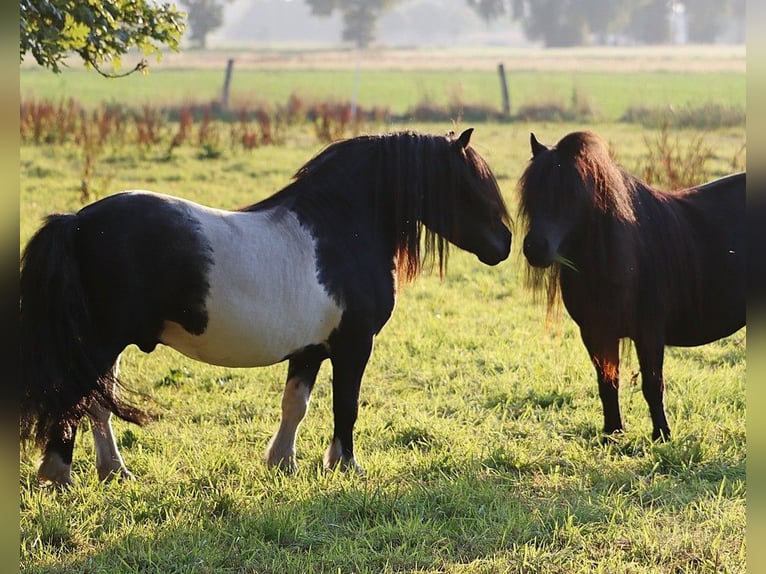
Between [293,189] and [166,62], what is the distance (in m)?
50.5

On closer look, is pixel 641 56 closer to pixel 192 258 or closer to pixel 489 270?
pixel 489 270

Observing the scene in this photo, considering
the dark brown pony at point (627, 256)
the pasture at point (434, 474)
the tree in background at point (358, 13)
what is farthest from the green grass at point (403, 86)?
the tree in background at point (358, 13)

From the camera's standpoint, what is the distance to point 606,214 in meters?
4.54

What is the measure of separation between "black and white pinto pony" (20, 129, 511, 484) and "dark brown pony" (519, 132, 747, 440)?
31 centimetres

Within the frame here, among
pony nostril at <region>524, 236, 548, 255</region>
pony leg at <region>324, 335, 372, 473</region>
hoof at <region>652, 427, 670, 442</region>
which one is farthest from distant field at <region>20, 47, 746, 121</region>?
pony leg at <region>324, 335, 372, 473</region>

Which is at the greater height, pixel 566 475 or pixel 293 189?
pixel 293 189

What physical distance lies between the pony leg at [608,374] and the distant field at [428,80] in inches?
751

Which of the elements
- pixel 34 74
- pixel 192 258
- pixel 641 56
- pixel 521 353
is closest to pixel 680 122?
pixel 521 353

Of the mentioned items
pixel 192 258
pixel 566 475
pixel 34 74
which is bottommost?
pixel 566 475

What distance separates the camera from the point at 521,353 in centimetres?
659

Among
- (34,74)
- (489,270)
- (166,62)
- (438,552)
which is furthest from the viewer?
(166,62)

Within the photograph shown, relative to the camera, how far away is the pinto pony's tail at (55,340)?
3.67 m

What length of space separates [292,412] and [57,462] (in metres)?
1.12

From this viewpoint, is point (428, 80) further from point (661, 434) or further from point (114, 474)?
point (114, 474)
